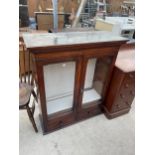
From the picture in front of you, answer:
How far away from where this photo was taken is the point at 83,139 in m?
1.57

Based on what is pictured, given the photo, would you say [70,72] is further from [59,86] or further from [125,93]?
[125,93]

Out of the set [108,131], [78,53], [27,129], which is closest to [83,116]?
[108,131]

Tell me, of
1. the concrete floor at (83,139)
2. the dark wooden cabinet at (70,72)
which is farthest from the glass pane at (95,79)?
the concrete floor at (83,139)

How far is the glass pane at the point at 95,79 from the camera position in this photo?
155cm

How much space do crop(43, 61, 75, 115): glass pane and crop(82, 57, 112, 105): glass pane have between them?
0.72ft

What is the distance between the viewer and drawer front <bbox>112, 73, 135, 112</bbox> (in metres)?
1.52

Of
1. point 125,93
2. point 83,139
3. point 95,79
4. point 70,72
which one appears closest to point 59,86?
point 70,72

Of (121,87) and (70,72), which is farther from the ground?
(70,72)

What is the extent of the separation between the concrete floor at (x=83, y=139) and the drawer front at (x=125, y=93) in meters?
0.22

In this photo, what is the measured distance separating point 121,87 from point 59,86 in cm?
69

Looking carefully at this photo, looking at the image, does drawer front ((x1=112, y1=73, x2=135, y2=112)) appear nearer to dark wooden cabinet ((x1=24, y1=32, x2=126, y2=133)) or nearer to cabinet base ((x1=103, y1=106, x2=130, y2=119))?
cabinet base ((x1=103, y1=106, x2=130, y2=119))

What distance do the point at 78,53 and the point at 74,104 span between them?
62 cm

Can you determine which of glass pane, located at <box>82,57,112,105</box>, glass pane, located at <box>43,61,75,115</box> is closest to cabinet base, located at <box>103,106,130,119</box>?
glass pane, located at <box>82,57,112,105</box>
